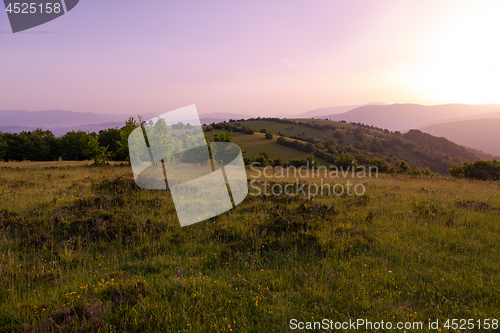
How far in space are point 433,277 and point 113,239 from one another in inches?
273

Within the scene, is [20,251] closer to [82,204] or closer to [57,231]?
[57,231]

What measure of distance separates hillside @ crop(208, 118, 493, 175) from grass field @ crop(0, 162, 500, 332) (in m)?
82.6

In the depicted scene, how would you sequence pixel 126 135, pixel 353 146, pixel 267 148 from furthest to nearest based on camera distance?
pixel 353 146, pixel 267 148, pixel 126 135

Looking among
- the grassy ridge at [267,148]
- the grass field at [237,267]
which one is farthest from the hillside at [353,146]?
the grass field at [237,267]

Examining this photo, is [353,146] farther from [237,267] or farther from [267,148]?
[237,267]

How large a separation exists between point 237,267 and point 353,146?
13377cm

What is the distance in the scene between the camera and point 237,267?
15.1 feet

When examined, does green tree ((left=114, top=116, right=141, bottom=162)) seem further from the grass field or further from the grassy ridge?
the grassy ridge

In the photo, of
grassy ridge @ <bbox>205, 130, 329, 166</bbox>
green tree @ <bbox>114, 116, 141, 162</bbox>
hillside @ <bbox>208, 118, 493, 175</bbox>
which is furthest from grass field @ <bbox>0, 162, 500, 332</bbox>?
hillside @ <bbox>208, 118, 493, 175</bbox>

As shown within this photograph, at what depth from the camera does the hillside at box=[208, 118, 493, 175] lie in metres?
98.3

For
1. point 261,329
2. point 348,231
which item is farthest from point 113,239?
point 348,231

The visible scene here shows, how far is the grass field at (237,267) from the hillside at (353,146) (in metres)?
82.6

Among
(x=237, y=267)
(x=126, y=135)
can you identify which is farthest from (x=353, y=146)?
(x=237, y=267)

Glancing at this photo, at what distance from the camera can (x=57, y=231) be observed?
605cm
